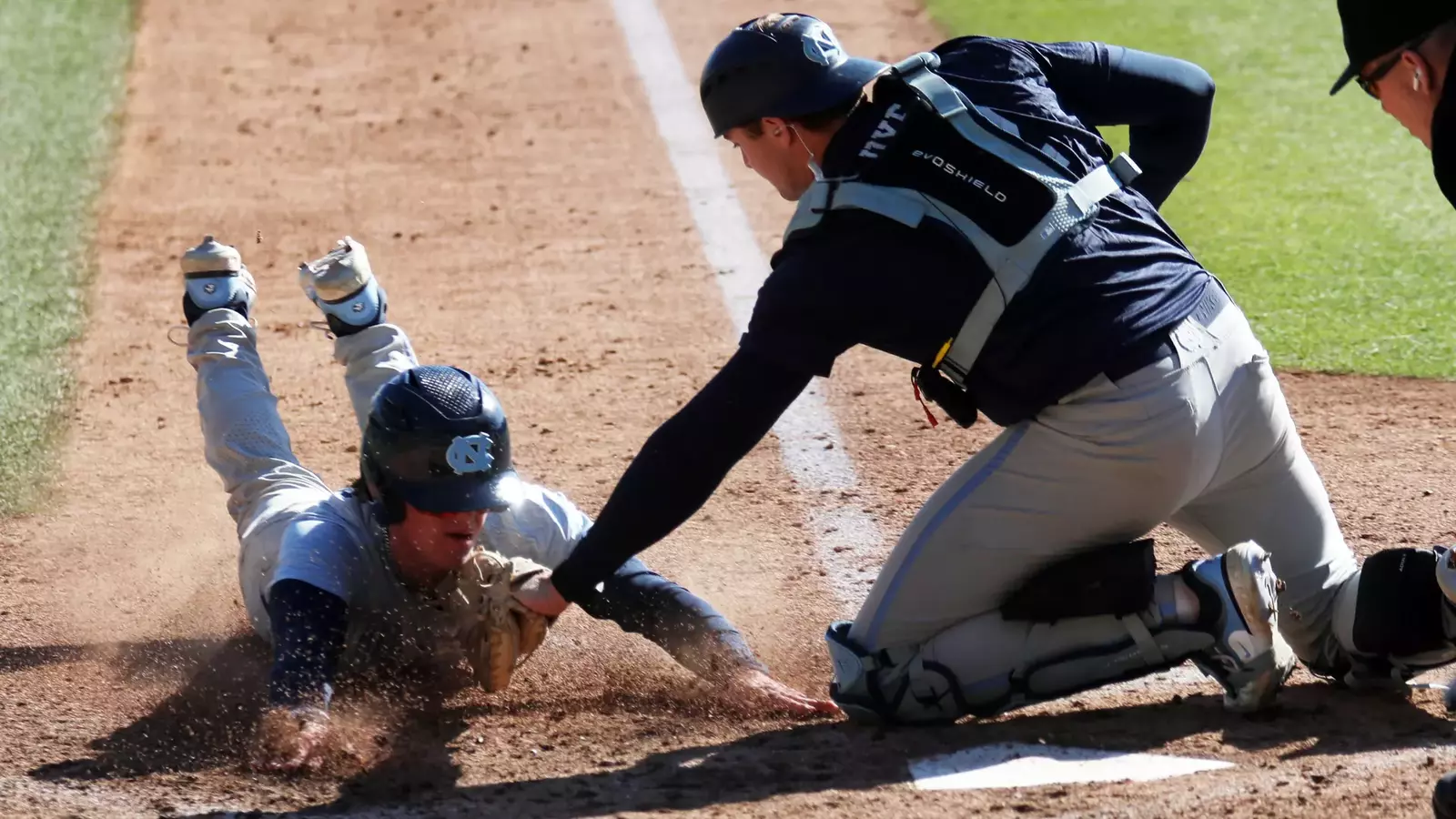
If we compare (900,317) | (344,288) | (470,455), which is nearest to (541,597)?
(470,455)

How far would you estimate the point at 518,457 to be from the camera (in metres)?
5.51

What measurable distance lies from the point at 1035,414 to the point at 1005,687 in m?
0.56

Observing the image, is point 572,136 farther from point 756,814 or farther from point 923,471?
point 756,814

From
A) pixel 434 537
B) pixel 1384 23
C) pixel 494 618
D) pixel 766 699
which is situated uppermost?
pixel 1384 23

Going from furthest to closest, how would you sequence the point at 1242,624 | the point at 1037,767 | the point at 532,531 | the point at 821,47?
the point at 532,531, the point at 821,47, the point at 1242,624, the point at 1037,767

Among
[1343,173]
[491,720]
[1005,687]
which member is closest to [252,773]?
[491,720]

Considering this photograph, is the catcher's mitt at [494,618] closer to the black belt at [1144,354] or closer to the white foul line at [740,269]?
the white foul line at [740,269]

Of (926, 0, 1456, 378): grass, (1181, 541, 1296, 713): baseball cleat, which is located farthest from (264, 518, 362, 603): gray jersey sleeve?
(926, 0, 1456, 378): grass

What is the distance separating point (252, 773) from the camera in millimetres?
3547

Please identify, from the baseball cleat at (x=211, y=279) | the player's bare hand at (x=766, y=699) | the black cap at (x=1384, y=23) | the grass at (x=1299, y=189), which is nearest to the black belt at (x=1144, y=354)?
the black cap at (x=1384, y=23)

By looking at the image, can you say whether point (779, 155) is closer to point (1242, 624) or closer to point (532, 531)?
point (532, 531)

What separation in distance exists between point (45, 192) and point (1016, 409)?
20.0 ft

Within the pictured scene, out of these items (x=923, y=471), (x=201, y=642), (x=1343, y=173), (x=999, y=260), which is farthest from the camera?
(x=1343, y=173)

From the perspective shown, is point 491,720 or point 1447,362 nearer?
point 491,720
